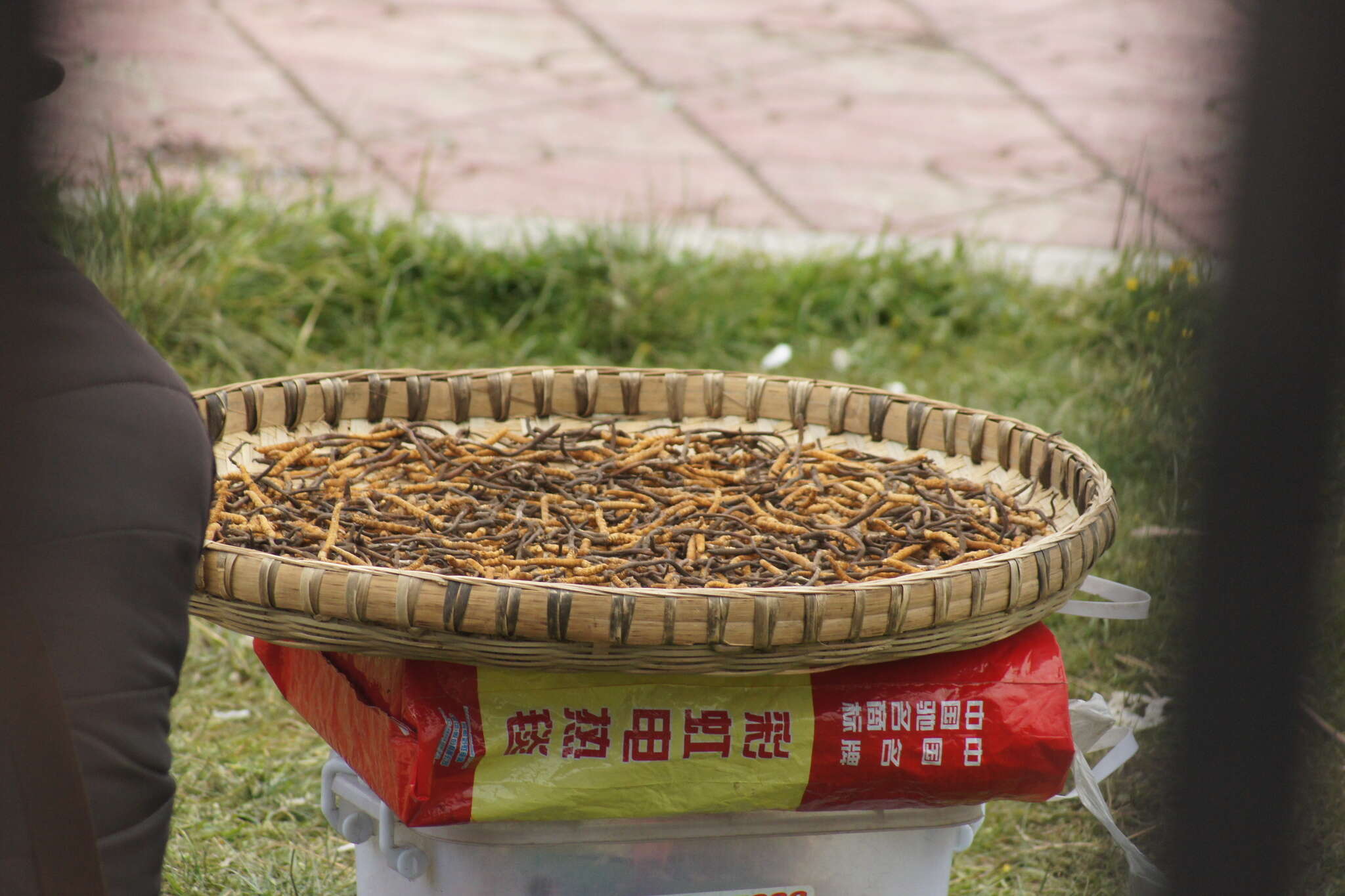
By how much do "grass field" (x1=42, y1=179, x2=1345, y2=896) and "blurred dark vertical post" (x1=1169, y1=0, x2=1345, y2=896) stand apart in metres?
1.51

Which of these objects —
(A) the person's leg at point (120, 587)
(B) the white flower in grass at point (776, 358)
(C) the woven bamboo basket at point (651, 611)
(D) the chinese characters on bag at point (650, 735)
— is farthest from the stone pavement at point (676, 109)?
(A) the person's leg at point (120, 587)

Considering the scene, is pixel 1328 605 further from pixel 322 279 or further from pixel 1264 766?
pixel 322 279

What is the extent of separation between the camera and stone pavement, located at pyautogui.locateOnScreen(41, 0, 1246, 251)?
4352mm

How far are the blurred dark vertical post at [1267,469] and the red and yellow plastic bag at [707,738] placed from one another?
28.0 inches

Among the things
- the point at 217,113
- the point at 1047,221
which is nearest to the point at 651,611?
the point at 1047,221

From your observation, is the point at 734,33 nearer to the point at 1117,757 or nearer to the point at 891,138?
the point at 891,138

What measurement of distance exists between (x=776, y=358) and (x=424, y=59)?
298cm

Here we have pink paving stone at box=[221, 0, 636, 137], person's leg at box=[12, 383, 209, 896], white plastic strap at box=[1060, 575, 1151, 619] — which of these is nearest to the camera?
person's leg at box=[12, 383, 209, 896]

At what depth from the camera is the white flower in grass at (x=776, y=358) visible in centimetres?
300

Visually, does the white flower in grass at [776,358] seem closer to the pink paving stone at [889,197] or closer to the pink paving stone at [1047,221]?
the pink paving stone at [1047,221]

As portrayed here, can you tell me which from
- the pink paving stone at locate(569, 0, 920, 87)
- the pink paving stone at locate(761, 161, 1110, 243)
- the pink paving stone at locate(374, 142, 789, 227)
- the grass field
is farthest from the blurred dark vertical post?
the pink paving stone at locate(569, 0, 920, 87)

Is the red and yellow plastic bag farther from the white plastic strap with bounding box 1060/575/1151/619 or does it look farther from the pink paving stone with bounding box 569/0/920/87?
the pink paving stone with bounding box 569/0/920/87

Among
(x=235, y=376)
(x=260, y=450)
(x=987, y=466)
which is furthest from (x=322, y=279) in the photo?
(x=987, y=466)

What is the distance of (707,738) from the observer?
3.81 ft
